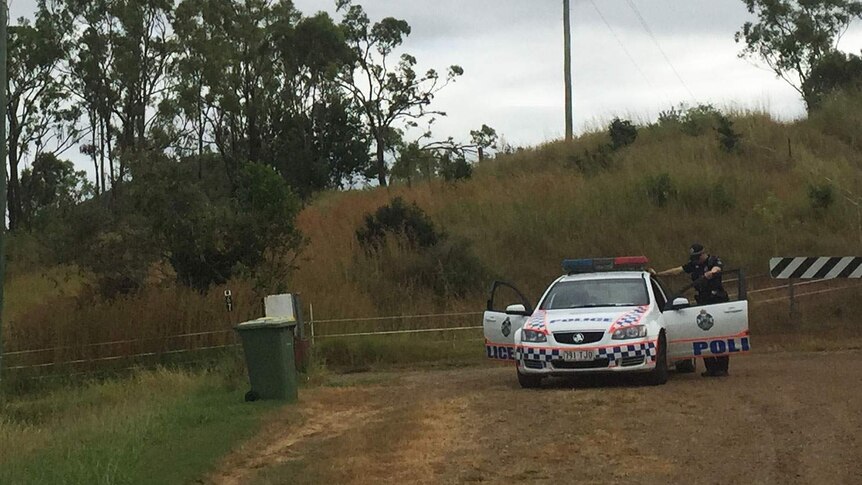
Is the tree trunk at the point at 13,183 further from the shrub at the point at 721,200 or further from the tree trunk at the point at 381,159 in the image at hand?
the shrub at the point at 721,200

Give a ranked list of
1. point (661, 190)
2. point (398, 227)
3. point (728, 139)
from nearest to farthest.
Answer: point (398, 227)
point (661, 190)
point (728, 139)

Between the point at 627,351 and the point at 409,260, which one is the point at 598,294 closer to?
the point at 627,351

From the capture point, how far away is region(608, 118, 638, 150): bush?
4116cm

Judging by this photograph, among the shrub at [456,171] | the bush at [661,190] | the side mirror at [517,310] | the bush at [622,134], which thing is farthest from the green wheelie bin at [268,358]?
the bush at [622,134]

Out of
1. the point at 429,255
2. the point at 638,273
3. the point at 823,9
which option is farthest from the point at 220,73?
the point at 638,273

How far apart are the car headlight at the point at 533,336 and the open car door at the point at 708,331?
1.90 meters

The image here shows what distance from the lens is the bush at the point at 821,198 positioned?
3225 centimetres

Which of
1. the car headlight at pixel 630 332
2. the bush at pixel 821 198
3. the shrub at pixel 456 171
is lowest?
the car headlight at pixel 630 332

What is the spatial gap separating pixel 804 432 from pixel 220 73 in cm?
3892

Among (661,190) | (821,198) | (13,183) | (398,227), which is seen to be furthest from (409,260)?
(13,183)

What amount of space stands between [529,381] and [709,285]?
374 cm

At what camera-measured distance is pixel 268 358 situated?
557 inches

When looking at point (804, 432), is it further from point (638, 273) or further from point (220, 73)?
point (220, 73)

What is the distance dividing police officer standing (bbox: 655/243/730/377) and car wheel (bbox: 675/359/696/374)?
13.6 inches
